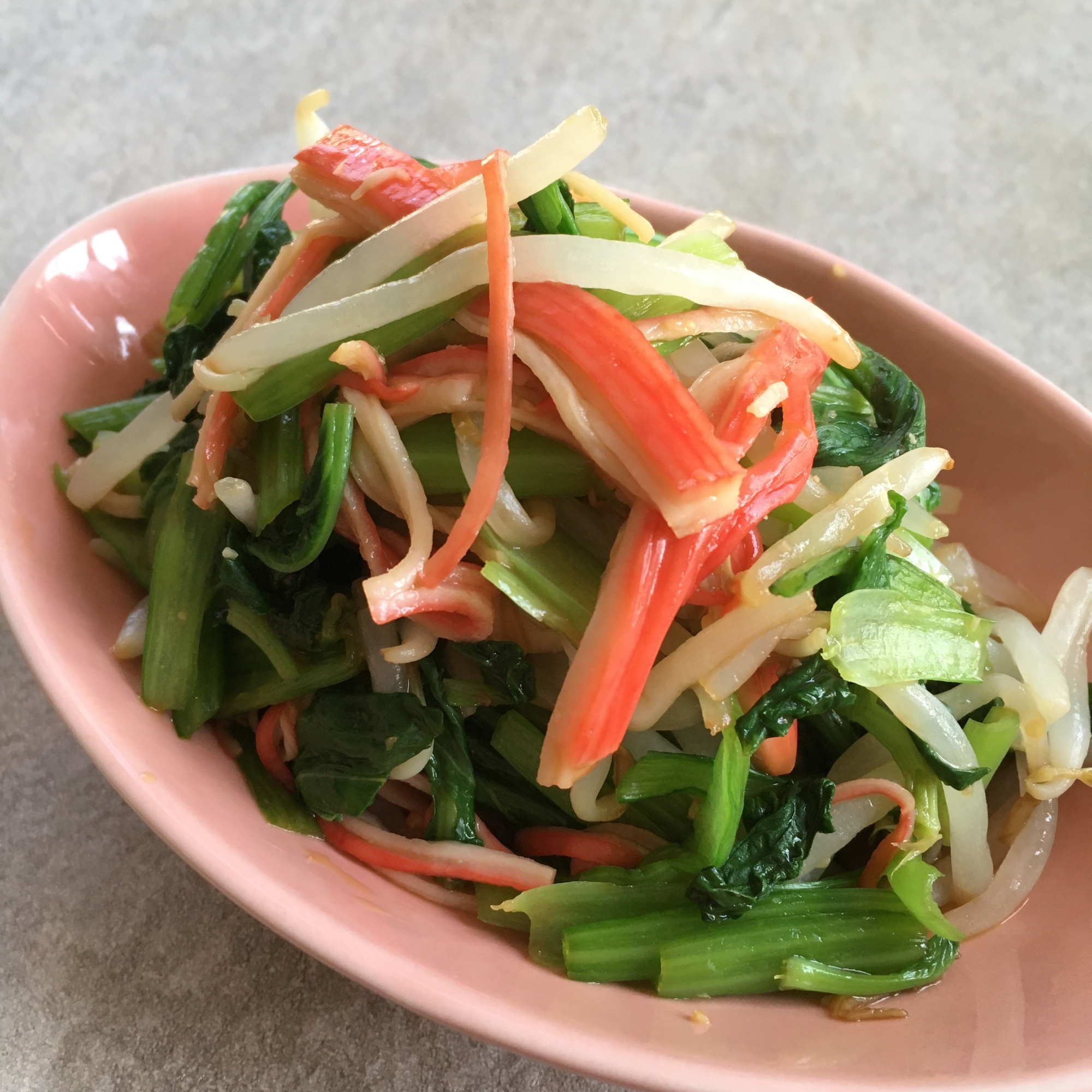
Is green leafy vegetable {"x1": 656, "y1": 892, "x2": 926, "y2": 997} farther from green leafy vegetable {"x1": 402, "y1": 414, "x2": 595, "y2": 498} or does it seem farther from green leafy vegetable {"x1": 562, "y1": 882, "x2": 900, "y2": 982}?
green leafy vegetable {"x1": 402, "y1": 414, "x2": 595, "y2": 498}

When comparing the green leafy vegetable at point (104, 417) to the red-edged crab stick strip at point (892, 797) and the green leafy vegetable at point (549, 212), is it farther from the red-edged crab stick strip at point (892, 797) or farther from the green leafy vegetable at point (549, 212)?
the red-edged crab stick strip at point (892, 797)

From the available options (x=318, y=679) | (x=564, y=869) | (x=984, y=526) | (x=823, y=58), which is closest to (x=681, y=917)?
(x=564, y=869)

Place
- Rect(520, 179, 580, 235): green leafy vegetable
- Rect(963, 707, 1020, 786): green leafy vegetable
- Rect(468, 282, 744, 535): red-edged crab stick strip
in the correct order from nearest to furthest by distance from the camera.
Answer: Rect(468, 282, 744, 535): red-edged crab stick strip → Rect(520, 179, 580, 235): green leafy vegetable → Rect(963, 707, 1020, 786): green leafy vegetable

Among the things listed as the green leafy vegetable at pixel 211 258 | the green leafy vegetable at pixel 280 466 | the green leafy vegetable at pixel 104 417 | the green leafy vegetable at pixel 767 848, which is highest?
the green leafy vegetable at pixel 211 258

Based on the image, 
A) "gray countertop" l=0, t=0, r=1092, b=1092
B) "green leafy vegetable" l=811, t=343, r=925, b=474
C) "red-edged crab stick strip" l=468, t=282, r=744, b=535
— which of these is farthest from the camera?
"gray countertop" l=0, t=0, r=1092, b=1092

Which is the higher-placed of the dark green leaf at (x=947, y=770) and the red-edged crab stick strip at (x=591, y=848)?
the dark green leaf at (x=947, y=770)

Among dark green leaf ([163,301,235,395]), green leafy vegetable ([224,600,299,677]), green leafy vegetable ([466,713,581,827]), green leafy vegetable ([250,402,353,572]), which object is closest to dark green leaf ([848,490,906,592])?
green leafy vegetable ([466,713,581,827])

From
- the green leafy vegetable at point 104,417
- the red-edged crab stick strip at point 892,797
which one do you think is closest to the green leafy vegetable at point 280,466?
the green leafy vegetable at point 104,417
